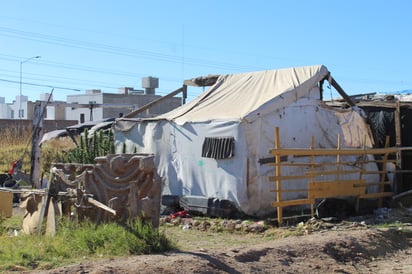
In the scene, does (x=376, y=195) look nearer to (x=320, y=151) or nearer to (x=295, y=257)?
(x=320, y=151)

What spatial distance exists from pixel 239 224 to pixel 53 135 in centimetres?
1362

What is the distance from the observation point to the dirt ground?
24.1ft

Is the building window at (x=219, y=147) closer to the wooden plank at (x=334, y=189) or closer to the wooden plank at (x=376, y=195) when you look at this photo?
the wooden plank at (x=334, y=189)

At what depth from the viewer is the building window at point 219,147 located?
12.7 metres

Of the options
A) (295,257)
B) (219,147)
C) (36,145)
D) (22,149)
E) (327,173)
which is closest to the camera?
(295,257)

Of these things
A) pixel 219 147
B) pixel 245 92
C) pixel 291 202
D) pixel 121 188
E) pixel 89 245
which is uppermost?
pixel 245 92

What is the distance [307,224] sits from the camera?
11.5 m

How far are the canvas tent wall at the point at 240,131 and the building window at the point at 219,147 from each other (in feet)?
0.07

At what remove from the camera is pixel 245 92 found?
14.5m

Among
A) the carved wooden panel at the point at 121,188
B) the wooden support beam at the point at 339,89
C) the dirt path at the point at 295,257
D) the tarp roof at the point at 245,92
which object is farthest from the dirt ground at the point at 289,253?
the wooden support beam at the point at 339,89

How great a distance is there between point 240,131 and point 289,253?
4.02 meters

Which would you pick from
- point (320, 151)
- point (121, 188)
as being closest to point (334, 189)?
point (320, 151)

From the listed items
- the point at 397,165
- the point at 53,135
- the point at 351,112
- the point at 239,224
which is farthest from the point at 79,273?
the point at 53,135

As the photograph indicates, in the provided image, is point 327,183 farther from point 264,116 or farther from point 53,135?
point 53,135
